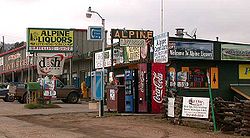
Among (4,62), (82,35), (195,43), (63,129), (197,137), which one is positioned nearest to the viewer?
(197,137)

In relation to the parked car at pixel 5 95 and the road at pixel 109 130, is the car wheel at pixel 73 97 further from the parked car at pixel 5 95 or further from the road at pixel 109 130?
the road at pixel 109 130

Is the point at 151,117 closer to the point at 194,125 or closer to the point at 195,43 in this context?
the point at 194,125

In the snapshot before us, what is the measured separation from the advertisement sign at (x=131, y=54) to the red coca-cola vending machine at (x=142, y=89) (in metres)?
8.71

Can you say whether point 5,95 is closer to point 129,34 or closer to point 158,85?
point 129,34

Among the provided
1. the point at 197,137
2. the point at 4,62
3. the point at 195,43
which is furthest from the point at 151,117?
the point at 4,62

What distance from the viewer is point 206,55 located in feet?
97.7

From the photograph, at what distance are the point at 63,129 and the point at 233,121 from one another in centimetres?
591

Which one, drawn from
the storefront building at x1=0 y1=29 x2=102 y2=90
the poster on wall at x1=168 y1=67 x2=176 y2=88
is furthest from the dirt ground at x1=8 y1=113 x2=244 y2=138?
the storefront building at x1=0 y1=29 x2=102 y2=90

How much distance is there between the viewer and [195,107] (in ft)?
57.5

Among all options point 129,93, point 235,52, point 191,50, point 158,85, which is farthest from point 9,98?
point 158,85

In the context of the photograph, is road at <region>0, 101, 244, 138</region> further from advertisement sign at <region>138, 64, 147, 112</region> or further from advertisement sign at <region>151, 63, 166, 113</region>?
advertisement sign at <region>138, 64, 147, 112</region>

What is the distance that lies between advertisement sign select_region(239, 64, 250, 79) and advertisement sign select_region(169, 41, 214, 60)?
3314 millimetres

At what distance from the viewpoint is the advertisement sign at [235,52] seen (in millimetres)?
30516

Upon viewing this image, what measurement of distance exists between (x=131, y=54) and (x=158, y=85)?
1072 cm
